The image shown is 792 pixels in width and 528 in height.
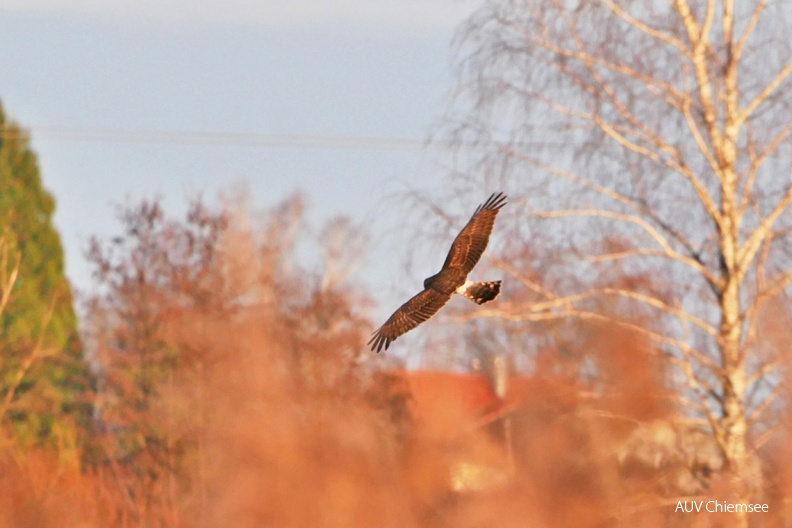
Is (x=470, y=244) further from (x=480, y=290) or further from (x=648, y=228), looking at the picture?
(x=648, y=228)

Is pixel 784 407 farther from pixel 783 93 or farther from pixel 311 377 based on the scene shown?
pixel 311 377

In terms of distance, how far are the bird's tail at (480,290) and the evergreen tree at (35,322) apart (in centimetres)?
1605

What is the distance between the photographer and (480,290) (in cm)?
705

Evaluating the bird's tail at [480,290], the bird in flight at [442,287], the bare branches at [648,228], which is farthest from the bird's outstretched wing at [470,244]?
the bare branches at [648,228]

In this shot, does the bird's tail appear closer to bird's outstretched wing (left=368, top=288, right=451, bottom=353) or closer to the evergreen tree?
bird's outstretched wing (left=368, top=288, right=451, bottom=353)

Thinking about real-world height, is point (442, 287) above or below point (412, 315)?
above

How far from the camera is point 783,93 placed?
10.1 meters

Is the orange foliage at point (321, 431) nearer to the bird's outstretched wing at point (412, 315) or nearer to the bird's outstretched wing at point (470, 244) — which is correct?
the bird's outstretched wing at point (470, 244)

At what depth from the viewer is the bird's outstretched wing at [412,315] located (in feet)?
23.9

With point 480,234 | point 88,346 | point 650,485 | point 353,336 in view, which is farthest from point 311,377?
point 88,346

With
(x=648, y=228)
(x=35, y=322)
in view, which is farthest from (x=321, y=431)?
(x=35, y=322)

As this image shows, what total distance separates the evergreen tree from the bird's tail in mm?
16045

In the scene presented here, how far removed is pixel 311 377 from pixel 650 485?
6.92 meters

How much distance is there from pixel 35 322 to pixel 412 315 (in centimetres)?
2087
